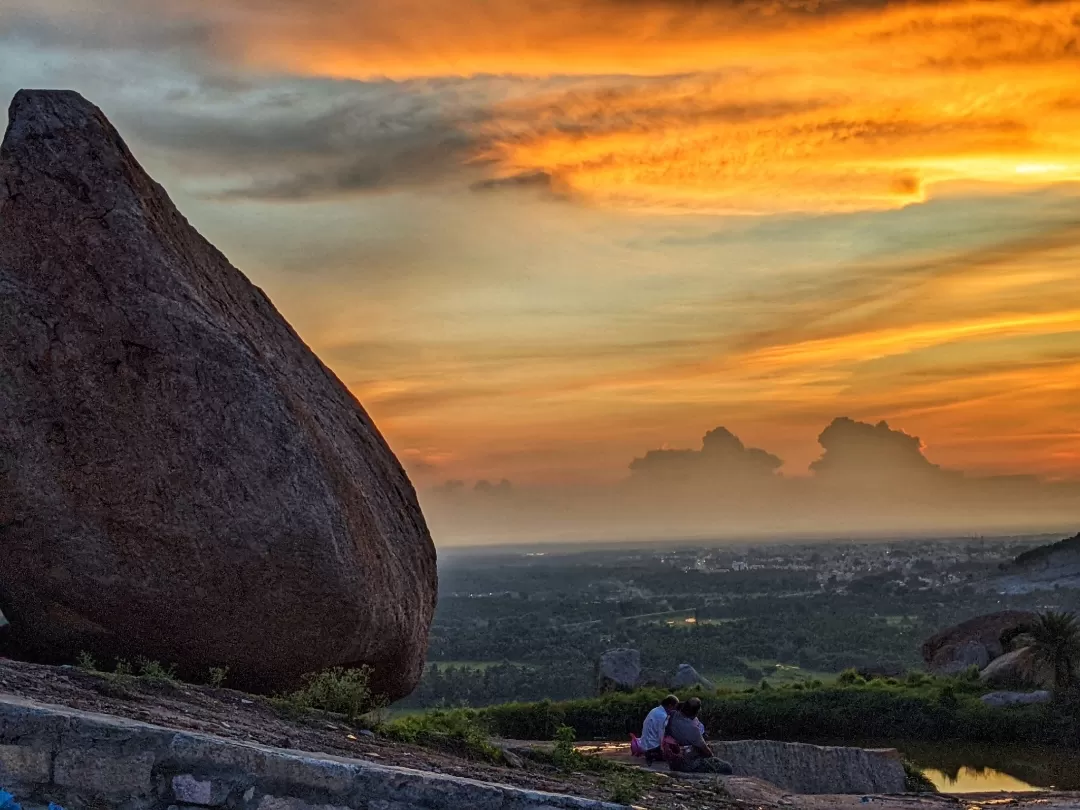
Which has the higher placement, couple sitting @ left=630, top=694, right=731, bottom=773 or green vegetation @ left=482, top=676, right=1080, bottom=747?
couple sitting @ left=630, top=694, right=731, bottom=773

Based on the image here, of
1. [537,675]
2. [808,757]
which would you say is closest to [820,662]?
[537,675]

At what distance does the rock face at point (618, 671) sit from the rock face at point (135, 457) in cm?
1817

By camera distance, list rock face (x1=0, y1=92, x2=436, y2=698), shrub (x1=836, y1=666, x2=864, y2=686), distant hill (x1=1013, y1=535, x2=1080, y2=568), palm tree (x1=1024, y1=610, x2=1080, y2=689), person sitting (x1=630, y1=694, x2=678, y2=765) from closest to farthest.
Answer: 1. rock face (x1=0, y1=92, x2=436, y2=698)
2. person sitting (x1=630, y1=694, x2=678, y2=765)
3. palm tree (x1=1024, y1=610, x2=1080, y2=689)
4. shrub (x1=836, y1=666, x2=864, y2=686)
5. distant hill (x1=1013, y1=535, x2=1080, y2=568)

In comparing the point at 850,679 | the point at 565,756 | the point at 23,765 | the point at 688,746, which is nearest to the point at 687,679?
the point at 850,679

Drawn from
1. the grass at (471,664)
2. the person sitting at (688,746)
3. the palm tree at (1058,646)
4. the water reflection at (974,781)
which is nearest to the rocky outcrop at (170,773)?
the person sitting at (688,746)

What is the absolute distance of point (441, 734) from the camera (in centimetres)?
1145

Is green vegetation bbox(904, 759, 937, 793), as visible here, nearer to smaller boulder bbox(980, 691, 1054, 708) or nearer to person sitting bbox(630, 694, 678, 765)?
person sitting bbox(630, 694, 678, 765)

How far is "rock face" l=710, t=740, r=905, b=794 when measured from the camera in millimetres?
17031

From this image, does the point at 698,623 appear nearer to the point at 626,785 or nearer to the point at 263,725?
the point at 626,785

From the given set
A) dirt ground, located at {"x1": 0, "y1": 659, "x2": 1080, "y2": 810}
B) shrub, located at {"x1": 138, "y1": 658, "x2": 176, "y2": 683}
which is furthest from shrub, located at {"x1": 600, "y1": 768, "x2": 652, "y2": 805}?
shrub, located at {"x1": 138, "y1": 658, "x2": 176, "y2": 683}

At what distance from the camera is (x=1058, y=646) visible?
82.0 ft

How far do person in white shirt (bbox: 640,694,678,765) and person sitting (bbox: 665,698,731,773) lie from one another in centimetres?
17

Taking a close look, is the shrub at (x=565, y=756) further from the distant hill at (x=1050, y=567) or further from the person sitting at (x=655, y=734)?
the distant hill at (x=1050, y=567)

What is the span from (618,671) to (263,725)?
2063 centimetres
